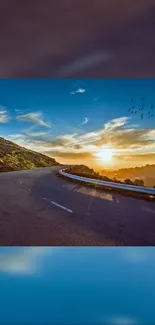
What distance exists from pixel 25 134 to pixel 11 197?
8346mm

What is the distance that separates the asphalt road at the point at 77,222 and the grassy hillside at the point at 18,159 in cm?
1918

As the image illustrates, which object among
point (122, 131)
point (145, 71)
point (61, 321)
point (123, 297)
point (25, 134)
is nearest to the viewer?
point (61, 321)

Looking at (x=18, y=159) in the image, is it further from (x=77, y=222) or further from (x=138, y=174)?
(x=77, y=222)

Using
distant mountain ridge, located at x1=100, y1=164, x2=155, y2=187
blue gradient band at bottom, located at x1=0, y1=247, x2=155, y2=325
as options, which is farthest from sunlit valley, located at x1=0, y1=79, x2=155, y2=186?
blue gradient band at bottom, located at x1=0, y1=247, x2=155, y2=325

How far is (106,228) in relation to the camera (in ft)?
18.9

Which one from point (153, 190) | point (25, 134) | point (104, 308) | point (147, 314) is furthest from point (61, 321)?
point (25, 134)

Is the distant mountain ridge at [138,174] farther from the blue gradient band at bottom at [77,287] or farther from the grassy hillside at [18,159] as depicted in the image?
the grassy hillside at [18,159]

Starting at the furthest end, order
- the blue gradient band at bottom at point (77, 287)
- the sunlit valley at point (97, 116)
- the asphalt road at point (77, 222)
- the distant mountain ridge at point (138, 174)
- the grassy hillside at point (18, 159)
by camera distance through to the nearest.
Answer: the grassy hillside at point (18, 159)
the distant mountain ridge at point (138, 174)
the sunlit valley at point (97, 116)
the asphalt road at point (77, 222)
the blue gradient band at bottom at point (77, 287)

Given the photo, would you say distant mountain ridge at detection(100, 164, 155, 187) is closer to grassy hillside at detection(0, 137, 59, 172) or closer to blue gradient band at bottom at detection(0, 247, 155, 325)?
blue gradient band at bottom at detection(0, 247, 155, 325)

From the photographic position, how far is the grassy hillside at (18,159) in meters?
29.4

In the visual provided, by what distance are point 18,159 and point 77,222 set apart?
87.9ft

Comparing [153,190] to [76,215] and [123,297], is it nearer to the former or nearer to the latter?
[76,215]

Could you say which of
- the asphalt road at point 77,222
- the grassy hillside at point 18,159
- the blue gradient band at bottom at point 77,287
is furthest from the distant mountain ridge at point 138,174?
the grassy hillside at point 18,159

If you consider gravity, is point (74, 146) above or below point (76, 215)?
above
